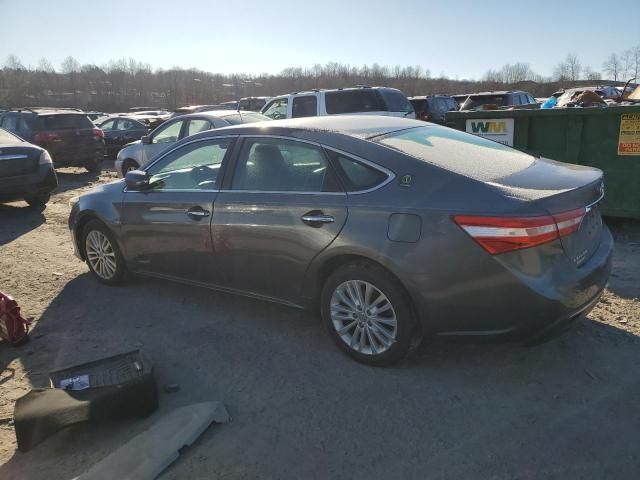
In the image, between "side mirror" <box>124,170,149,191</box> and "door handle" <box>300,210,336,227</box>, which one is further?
"side mirror" <box>124,170,149,191</box>

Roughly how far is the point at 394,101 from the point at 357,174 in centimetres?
956

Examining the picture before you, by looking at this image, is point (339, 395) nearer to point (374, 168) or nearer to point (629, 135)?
point (374, 168)

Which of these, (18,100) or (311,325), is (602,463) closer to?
(311,325)

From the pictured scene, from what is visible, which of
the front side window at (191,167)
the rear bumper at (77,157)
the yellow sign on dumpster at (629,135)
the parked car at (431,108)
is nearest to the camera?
the front side window at (191,167)

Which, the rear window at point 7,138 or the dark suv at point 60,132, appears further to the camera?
the dark suv at point 60,132

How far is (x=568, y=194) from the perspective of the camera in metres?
3.15

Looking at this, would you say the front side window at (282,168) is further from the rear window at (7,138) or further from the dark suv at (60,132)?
the dark suv at (60,132)

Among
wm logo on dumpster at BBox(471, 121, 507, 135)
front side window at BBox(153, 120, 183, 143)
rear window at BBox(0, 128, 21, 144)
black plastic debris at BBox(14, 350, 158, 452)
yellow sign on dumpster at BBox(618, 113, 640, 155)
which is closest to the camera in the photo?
black plastic debris at BBox(14, 350, 158, 452)

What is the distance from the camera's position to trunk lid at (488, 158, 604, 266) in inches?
120

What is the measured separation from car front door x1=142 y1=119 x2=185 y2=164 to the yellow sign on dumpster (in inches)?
299

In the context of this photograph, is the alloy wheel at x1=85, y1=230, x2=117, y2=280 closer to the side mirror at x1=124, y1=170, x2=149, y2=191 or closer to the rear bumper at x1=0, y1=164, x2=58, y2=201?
the side mirror at x1=124, y1=170, x2=149, y2=191

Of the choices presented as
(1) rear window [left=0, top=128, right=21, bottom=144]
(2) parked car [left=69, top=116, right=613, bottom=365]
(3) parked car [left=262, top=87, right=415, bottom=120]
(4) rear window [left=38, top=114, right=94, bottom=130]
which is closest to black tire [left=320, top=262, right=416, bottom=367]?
(2) parked car [left=69, top=116, right=613, bottom=365]

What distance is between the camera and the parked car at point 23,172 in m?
8.60

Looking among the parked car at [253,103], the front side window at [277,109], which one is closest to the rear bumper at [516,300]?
the front side window at [277,109]
